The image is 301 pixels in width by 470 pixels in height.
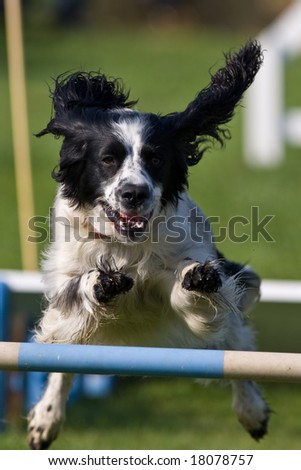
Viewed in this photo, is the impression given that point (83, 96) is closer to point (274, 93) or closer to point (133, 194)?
point (133, 194)

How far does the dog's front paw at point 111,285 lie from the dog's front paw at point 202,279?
24 cm

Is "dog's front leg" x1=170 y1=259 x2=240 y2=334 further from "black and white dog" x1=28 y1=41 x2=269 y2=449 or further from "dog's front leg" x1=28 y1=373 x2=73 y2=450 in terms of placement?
"dog's front leg" x1=28 y1=373 x2=73 y2=450

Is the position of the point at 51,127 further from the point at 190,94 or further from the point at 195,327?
the point at 190,94

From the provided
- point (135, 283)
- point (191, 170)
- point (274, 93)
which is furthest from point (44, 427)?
point (274, 93)

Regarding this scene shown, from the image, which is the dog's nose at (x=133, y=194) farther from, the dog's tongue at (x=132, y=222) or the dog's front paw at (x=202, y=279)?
the dog's front paw at (x=202, y=279)

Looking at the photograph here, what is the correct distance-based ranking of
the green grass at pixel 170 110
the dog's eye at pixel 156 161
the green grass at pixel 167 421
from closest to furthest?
the dog's eye at pixel 156 161 → the green grass at pixel 167 421 → the green grass at pixel 170 110

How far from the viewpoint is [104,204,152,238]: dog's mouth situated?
4867mm

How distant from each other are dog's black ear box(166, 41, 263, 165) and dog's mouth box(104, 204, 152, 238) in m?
0.54

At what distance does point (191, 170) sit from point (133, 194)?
17.1 feet

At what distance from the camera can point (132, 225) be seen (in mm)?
4895

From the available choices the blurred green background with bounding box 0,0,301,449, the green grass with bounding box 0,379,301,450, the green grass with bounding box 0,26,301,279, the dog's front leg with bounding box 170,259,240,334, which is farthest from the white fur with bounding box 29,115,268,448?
the green grass with bounding box 0,26,301,279

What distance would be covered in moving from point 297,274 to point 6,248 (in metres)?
3.31

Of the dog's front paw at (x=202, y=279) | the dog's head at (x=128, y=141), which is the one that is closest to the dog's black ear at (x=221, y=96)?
the dog's head at (x=128, y=141)

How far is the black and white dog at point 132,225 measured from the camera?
16.1 ft
